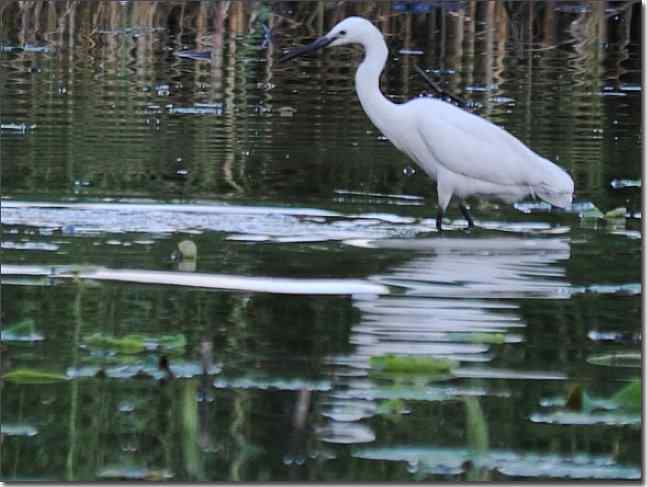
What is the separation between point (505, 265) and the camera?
27.6 feet

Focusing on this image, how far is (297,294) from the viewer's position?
24.3 feet

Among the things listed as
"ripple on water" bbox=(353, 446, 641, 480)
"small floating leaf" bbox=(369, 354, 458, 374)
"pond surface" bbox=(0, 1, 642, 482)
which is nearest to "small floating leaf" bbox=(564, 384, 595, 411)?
"pond surface" bbox=(0, 1, 642, 482)

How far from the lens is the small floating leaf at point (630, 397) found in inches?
223

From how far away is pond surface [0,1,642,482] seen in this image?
208 inches

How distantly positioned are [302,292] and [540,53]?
1286 centimetres

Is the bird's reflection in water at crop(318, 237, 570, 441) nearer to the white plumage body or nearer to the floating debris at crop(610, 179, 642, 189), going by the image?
the white plumage body

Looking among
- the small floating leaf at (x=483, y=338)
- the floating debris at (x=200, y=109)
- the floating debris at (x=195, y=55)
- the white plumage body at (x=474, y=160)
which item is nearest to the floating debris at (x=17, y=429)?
the small floating leaf at (x=483, y=338)

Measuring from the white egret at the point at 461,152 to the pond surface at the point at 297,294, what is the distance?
0.74 ft

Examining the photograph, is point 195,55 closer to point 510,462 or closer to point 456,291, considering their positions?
point 456,291

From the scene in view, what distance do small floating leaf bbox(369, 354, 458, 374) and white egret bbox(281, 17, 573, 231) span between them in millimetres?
3814

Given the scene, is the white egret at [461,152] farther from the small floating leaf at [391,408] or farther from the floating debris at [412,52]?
the floating debris at [412,52]

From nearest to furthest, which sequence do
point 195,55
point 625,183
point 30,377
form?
1. point 30,377
2. point 625,183
3. point 195,55

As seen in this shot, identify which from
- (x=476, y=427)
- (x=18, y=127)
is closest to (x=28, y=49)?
(x=18, y=127)

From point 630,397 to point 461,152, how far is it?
4533 mm
